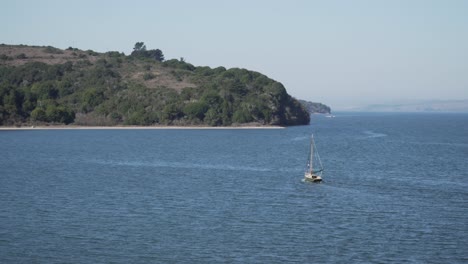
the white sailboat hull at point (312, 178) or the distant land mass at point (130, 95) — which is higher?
the distant land mass at point (130, 95)

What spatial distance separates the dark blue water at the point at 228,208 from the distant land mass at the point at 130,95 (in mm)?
64246

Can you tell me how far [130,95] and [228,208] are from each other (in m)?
120

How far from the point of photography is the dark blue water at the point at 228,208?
3619 cm

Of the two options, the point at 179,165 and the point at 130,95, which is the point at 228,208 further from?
the point at 130,95

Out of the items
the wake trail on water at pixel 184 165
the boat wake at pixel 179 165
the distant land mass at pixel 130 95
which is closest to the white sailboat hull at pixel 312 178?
the wake trail on water at pixel 184 165

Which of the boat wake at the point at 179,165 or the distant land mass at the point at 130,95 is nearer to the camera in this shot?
the boat wake at the point at 179,165

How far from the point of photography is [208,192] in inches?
2201

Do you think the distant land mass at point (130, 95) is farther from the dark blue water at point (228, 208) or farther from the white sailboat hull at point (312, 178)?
the white sailboat hull at point (312, 178)

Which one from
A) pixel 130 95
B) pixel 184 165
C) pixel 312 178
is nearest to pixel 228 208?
pixel 312 178

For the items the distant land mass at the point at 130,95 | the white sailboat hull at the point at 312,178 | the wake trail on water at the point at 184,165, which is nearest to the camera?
the white sailboat hull at the point at 312,178

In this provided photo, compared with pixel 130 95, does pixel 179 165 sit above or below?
below

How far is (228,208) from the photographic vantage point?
→ 158 feet

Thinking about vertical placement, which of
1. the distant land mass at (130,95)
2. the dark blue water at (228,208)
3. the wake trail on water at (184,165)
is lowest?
the dark blue water at (228,208)

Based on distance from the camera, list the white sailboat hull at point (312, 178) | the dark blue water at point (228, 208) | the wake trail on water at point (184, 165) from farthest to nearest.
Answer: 1. the wake trail on water at point (184, 165)
2. the white sailboat hull at point (312, 178)
3. the dark blue water at point (228, 208)
